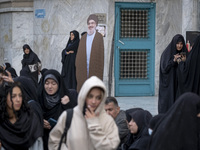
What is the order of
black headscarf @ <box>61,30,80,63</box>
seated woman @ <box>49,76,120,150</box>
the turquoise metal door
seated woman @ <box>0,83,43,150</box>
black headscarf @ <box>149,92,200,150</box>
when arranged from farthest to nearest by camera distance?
the turquoise metal door < black headscarf @ <box>61,30,80,63</box> < seated woman @ <box>0,83,43,150</box> < black headscarf @ <box>149,92,200,150</box> < seated woman @ <box>49,76,120,150</box>

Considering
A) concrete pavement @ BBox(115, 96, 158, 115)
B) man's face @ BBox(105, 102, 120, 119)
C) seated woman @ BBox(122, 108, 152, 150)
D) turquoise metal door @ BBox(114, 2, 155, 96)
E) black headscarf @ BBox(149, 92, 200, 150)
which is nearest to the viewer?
black headscarf @ BBox(149, 92, 200, 150)

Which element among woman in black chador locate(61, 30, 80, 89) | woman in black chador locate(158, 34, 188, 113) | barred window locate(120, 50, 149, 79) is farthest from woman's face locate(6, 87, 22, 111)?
barred window locate(120, 50, 149, 79)

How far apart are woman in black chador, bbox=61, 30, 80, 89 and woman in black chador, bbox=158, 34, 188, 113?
3.39m

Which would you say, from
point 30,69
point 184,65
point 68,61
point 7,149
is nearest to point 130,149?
point 7,149

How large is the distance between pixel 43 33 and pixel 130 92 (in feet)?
8.93

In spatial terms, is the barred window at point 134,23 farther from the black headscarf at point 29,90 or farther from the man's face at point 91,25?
the black headscarf at point 29,90

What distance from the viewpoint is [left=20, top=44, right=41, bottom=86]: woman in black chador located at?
42.2 feet

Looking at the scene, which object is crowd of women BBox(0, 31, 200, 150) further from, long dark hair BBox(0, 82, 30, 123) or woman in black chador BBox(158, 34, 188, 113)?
woman in black chador BBox(158, 34, 188, 113)

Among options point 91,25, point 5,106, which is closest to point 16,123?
point 5,106

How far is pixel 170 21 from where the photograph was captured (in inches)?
522

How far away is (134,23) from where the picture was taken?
13.3 meters

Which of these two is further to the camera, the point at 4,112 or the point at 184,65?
the point at 184,65

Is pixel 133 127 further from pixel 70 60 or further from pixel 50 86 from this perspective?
pixel 70 60

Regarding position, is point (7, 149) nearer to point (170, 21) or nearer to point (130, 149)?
point (130, 149)
